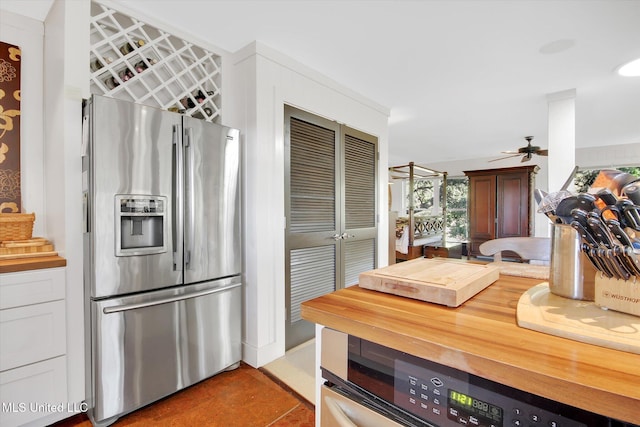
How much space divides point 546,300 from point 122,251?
188cm

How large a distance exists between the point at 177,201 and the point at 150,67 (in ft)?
3.20

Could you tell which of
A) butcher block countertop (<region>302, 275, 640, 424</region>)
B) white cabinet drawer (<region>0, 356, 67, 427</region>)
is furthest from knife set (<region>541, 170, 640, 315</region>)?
white cabinet drawer (<region>0, 356, 67, 427</region>)

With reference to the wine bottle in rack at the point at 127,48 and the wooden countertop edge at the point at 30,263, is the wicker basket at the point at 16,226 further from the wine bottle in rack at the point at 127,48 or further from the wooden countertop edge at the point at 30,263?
the wine bottle in rack at the point at 127,48

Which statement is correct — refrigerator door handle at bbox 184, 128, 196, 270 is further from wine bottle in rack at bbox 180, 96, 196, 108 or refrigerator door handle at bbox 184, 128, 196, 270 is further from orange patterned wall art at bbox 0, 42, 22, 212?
orange patterned wall art at bbox 0, 42, 22, 212

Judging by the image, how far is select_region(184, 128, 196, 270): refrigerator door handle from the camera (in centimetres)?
194

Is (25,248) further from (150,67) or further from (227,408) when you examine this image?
(227,408)

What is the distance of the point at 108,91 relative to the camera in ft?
6.29

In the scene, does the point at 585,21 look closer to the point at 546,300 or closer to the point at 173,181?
the point at 546,300

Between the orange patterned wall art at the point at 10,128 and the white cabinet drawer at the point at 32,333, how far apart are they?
77 cm

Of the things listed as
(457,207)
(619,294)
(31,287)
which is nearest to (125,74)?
(31,287)

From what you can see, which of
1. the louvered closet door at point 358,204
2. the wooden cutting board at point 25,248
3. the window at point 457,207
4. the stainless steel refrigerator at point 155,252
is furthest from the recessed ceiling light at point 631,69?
the window at point 457,207

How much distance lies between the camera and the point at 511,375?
1.60ft

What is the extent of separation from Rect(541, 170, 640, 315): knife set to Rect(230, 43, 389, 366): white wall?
1.92 metres

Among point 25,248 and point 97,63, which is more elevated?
point 97,63
